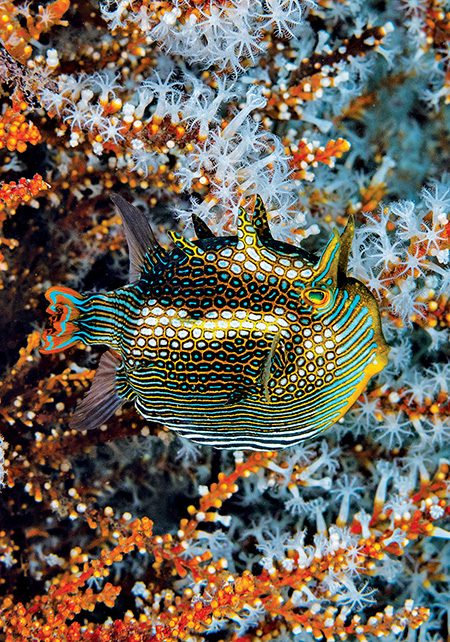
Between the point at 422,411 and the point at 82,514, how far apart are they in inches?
66.9

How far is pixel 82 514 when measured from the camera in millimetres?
2920

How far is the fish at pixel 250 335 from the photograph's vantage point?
1.90 meters

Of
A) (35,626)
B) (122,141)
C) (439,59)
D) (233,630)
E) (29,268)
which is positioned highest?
(439,59)

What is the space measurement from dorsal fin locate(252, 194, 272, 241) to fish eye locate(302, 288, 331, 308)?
228 mm

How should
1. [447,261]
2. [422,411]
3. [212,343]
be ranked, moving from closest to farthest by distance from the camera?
1. [212,343]
2. [447,261]
3. [422,411]

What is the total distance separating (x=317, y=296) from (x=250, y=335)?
24 centimetres

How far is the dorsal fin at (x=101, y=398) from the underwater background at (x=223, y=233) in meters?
0.63

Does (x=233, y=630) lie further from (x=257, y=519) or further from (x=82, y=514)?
(x=82, y=514)

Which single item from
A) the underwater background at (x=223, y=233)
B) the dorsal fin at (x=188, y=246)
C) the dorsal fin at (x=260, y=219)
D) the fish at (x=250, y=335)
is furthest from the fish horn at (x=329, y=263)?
the underwater background at (x=223, y=233)

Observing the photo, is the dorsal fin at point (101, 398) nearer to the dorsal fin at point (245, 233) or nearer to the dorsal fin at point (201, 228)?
the dorsal fin at point (201, 228)

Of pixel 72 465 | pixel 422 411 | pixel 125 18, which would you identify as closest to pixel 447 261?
pixel 422 411

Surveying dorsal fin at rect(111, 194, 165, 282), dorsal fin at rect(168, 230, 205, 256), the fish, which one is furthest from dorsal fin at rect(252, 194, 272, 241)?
dorsal fin at rect(111, 194, 165, 282)

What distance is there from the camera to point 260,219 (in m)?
1.89

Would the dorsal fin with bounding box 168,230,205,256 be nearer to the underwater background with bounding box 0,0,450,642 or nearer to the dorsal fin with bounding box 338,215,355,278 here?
the dorsal fin with bounding box 338,215,355,278
